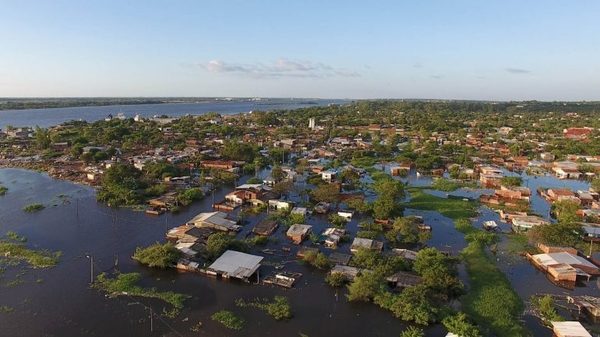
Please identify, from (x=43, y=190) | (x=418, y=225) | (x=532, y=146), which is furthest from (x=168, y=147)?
(x=532, y=146)

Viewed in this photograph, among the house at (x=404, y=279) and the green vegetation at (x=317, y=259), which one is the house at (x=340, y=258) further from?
the house at (x=404, y=279)

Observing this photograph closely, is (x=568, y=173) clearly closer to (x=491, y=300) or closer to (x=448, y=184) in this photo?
(x=448, y=184)

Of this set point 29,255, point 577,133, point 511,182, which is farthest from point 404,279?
point 577,133

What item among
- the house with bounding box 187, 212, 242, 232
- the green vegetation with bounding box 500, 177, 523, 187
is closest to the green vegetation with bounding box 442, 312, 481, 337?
the house with bounding box 187, 212, 242, 232

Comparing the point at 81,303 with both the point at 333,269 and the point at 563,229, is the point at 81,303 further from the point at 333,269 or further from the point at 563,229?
the point at 563,229

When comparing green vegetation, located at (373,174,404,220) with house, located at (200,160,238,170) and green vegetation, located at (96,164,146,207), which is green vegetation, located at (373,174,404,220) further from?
house, located at (200,160,238,170)
